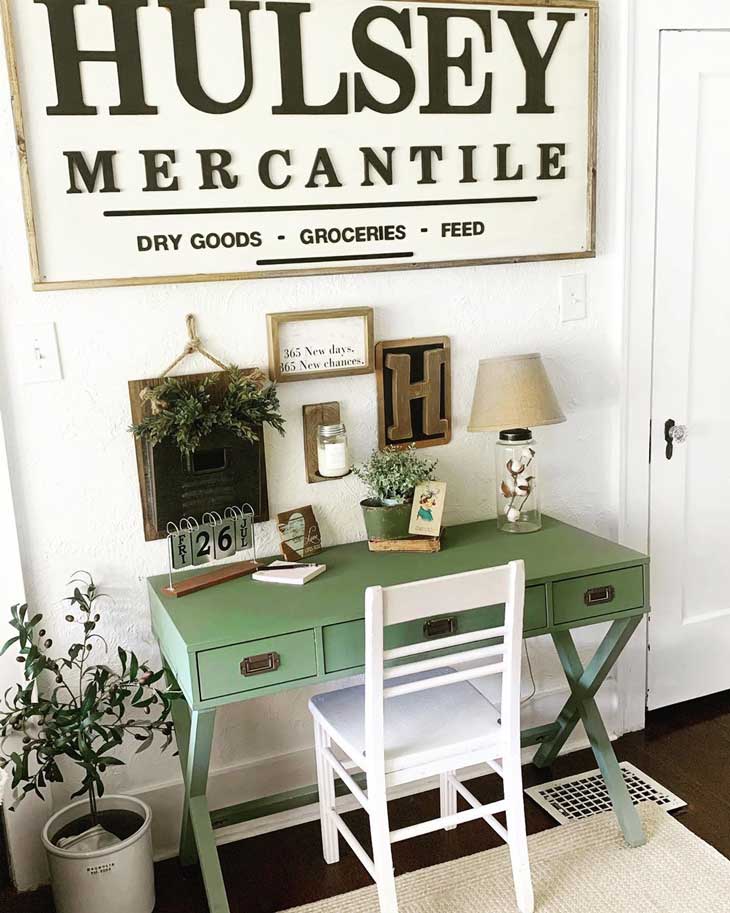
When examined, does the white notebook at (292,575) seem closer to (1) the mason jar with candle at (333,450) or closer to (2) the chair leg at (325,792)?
(1) the mason jar with candle at (333,450)

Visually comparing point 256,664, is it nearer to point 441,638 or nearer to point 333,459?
point 441,638

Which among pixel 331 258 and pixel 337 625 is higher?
pixel 331 258

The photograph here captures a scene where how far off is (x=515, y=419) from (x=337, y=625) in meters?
0.72

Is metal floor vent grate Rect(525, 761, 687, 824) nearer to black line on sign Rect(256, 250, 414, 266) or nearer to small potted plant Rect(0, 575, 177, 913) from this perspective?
small potted plant Rect(0, 575, 177, 913)

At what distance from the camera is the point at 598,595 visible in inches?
91.4

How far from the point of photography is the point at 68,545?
2.30m

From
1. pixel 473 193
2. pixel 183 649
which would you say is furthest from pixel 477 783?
pixel 473 193

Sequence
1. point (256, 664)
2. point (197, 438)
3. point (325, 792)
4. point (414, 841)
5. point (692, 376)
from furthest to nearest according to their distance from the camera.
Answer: point (692, 376)
point (414, 841)
point (325, 792)
point (197, 438)
point (256, 664)

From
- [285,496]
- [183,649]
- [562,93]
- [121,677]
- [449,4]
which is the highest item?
[449,4]

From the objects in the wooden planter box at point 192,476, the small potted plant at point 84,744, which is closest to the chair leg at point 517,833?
the small potted plant at point 84,744

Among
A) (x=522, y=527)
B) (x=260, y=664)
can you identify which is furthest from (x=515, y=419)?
(x=260, y=664)

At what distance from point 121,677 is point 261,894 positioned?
25.0 inches

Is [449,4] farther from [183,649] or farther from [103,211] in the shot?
[183,649]

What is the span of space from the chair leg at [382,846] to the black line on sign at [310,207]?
1.33 m
